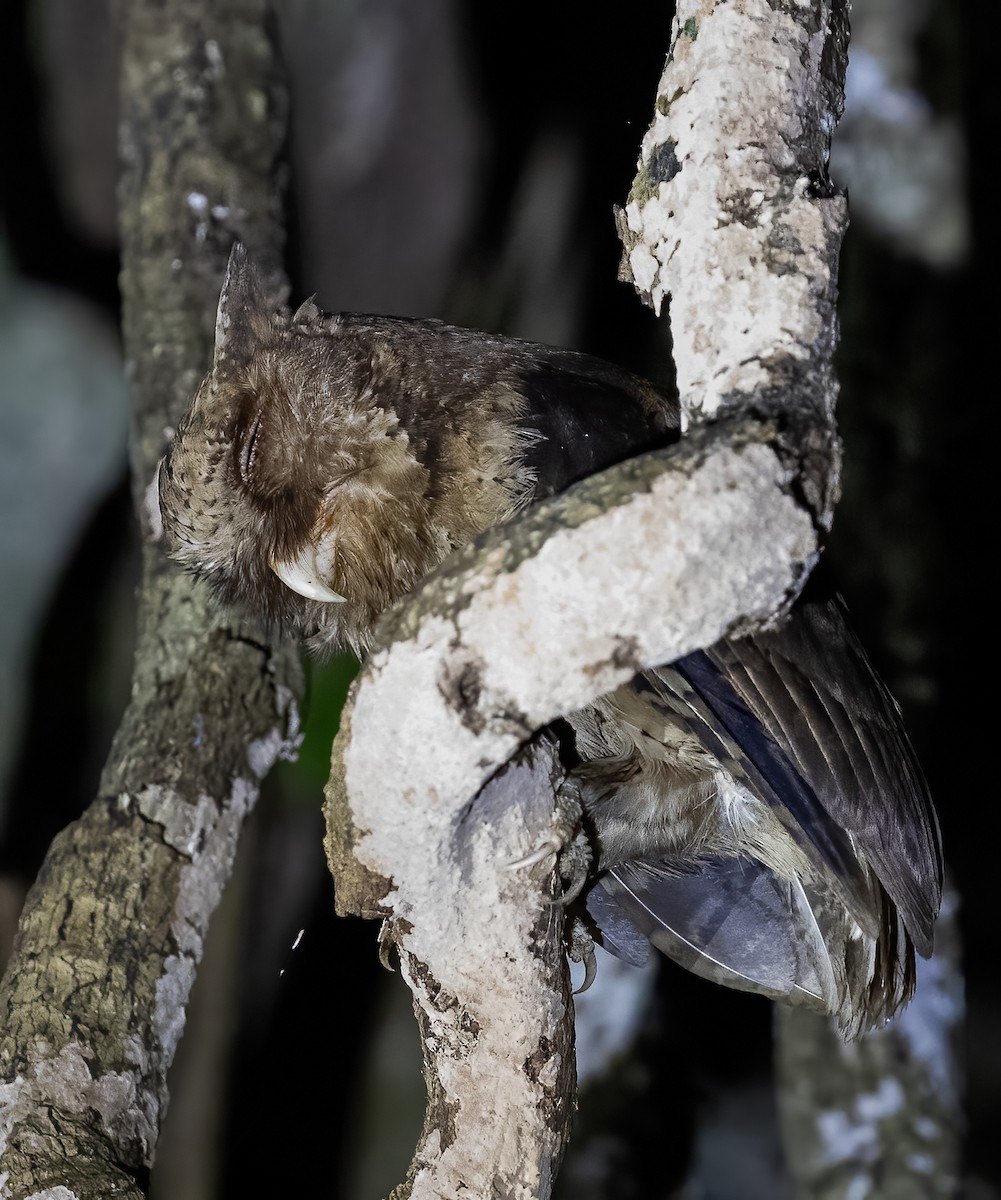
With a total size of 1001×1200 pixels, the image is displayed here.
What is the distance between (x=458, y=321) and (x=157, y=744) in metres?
1.16

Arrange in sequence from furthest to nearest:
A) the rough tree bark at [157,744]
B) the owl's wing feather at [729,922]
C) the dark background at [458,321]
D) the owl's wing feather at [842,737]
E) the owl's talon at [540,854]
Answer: the dark background at [458,321]
the owl's wing feather at [729,922]
the rough tree bark at [157,744]
the owl's wing feather at [842,737]
the owl's talon at [540,854]

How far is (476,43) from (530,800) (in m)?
2.01

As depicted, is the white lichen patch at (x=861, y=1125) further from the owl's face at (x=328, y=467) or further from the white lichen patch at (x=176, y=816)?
the owl's face at (x=328, y=467)

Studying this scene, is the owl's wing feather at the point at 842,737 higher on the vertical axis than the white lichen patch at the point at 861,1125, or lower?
higher

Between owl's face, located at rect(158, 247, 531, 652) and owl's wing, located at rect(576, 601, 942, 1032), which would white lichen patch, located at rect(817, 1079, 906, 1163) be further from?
owl's face, located at rect(158, 247, 531, 652)

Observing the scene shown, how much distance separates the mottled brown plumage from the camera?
1.02m

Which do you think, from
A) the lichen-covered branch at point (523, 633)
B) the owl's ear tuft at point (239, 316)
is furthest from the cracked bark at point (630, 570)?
the owl's ear tuft at point (239, 316)

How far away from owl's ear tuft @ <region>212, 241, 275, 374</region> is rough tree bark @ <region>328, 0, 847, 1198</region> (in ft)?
1.50

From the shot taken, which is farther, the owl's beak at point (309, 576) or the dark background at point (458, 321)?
the dark background at point (458, 321)

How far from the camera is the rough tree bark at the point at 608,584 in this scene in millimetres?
656

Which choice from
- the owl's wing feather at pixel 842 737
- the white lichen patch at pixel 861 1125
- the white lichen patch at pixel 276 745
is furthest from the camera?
the white lichen patch at pixel 861 1125

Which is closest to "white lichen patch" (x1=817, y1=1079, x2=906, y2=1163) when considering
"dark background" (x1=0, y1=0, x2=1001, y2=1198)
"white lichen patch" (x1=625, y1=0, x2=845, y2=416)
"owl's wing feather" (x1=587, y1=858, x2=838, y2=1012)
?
"dark background" (x1=0, y1=0, x2=1001, y2=1198)

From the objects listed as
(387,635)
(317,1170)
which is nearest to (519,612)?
(387,635)

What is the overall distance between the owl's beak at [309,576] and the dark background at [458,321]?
958 mm
